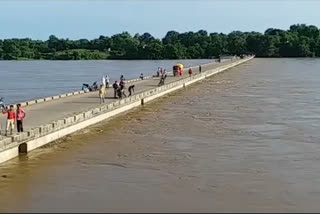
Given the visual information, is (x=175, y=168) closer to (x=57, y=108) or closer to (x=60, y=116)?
(x=60, y=116)

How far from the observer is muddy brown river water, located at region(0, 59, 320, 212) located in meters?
16.9

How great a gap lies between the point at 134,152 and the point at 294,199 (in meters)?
8.54

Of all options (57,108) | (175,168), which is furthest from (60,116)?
(175,168)

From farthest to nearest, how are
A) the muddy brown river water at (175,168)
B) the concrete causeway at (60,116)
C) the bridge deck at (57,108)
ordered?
the bridge deck at (57,108) → the concrete causeway at (60,116) → the muddy brown river water at (175,168)

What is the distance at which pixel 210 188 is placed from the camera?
18.5 m

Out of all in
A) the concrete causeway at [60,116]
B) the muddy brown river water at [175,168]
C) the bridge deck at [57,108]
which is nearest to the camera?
the muddy brown river water at [175,168]

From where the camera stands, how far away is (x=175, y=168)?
838 inches

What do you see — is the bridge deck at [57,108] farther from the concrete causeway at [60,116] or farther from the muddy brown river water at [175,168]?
the muddy brown river water at [175,168]

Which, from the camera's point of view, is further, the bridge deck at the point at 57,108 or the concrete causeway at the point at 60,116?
the bridge deck at the point at 57,108

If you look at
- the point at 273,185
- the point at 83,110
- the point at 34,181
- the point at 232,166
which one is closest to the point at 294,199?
the point at 273,185

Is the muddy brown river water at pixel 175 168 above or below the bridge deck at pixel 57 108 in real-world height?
below

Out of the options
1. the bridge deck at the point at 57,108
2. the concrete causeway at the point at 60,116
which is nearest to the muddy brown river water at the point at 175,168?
the concrete causeway at the point at 60,116

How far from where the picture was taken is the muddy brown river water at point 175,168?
16922mm

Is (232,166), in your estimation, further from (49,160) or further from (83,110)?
(83,110)
